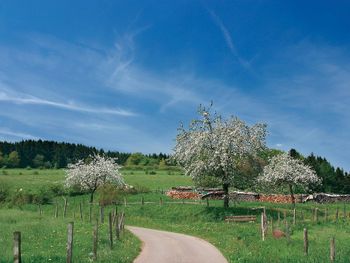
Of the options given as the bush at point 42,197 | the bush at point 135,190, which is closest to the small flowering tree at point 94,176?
the bush at point 42,197

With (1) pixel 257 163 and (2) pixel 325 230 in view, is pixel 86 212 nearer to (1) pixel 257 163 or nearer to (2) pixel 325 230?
(1) pixel 257 163

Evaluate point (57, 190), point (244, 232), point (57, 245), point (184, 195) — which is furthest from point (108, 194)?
point (57, 245)

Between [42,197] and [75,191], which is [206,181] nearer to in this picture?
[42,197]

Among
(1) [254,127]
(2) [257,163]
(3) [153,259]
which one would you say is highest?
(1) [254,127]

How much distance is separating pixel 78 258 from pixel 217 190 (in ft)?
218

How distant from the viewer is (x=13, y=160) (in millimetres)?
192875

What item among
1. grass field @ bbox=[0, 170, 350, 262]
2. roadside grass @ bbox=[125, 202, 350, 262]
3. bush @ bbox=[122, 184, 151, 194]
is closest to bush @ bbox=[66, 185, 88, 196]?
bush @ bbox=[122, 184, 151, 194]

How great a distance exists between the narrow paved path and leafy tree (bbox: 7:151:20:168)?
158331mm

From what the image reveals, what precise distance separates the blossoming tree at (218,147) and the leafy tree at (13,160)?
13715cm

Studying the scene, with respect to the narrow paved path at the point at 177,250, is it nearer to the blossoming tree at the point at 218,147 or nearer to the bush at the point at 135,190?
the blossoming tree at the point at 218,147

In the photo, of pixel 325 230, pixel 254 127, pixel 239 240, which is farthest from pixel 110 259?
pixel 254 127

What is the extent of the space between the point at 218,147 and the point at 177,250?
1244 inches

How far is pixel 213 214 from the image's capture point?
61.5 m

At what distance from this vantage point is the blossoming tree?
212ft
